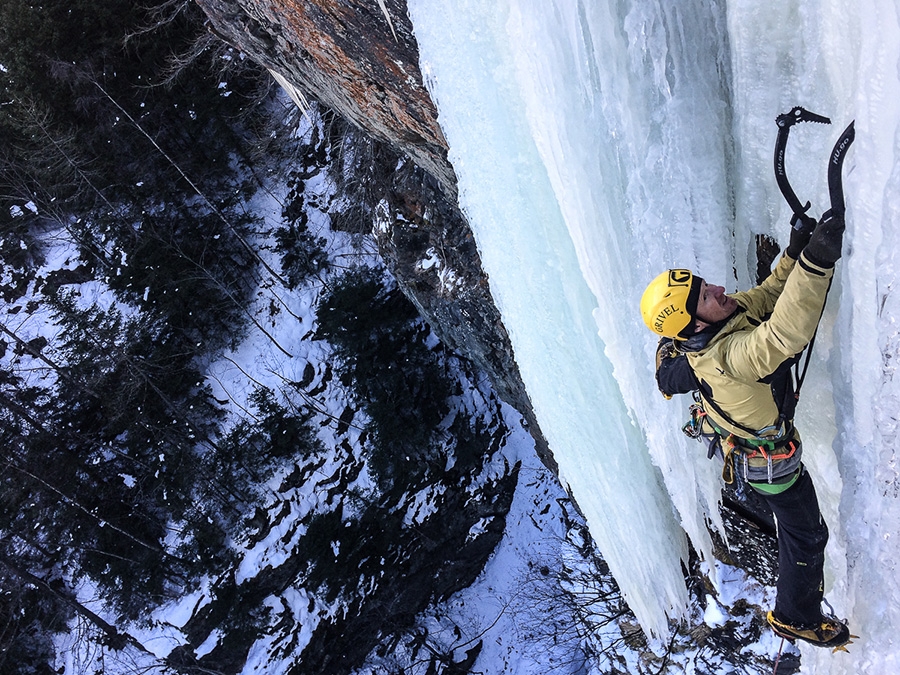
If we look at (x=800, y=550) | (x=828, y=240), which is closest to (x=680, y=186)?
(x=828, y=240)

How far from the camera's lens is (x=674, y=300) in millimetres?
2160

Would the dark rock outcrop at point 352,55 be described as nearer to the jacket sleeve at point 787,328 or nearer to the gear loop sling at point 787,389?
the gear loop sling at point 787,389

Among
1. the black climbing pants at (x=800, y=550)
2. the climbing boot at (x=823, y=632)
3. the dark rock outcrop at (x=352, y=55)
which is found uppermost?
the dark rock outcrop at (x=352, y=55)

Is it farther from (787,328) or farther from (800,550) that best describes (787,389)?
(800,550)

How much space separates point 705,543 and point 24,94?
41.6 feet

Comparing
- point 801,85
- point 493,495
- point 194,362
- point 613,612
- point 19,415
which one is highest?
point 493,495

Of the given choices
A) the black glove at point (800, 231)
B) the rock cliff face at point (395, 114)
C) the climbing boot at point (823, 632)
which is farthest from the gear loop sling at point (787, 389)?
the rock cliff face at point (395, 114)

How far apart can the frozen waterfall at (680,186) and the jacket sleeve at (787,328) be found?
0.58ft

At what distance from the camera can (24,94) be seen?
9891mm

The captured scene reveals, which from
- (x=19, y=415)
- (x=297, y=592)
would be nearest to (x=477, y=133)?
(x=297, y=592)

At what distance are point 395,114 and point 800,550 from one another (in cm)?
388

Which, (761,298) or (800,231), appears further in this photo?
(761,298)

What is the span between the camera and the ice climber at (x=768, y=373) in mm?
1859

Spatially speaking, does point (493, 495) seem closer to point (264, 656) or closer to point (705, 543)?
point (264, 656)
